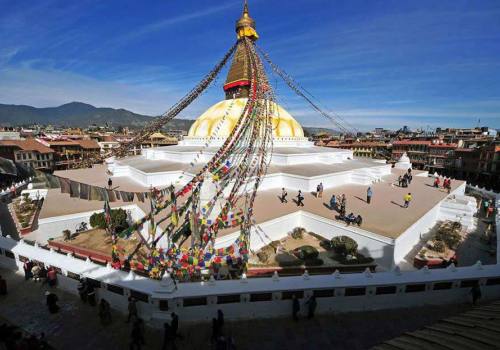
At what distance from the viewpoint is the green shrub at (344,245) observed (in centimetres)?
866

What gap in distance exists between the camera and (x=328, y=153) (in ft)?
65.8

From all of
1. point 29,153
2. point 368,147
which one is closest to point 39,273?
point 29,153

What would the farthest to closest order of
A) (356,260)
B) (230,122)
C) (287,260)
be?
(230,122) < (287,260) < (356,260)

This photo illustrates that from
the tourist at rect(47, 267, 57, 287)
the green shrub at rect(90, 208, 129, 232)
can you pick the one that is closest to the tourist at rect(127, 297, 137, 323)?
the tourist at rect(47, 267, 57, 287)

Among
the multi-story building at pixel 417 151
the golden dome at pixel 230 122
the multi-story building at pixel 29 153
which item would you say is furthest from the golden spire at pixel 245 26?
the multi-story building at pixel 417 151

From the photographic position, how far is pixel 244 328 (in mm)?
5914

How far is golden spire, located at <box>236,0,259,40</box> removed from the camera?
21344mm

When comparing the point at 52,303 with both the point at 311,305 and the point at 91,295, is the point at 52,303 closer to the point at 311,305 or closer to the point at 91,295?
the point at 91,295

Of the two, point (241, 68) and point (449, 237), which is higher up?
point (241, 68)

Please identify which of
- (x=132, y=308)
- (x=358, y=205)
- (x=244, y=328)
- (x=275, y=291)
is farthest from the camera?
(x=358, y=205)

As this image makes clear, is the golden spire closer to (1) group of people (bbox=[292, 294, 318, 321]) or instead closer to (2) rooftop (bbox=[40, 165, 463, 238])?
(2) rooftop (bbox=[40, 165, 463, 238])

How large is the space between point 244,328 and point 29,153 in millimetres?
39632

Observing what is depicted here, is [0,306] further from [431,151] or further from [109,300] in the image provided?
[431,151]

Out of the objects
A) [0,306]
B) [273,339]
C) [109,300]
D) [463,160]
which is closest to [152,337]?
[109,300]
